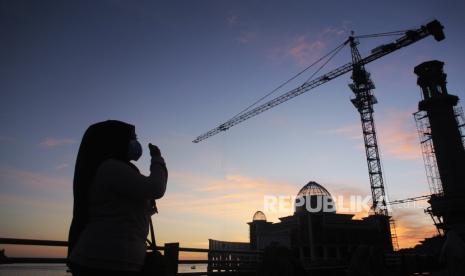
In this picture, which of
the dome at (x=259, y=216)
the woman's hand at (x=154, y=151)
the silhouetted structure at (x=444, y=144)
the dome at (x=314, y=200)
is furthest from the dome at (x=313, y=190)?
the woman's hand at (x=154, y=151)

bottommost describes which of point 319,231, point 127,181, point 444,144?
point 127,181

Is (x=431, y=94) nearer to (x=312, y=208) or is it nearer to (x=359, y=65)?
(x=359, y=65)

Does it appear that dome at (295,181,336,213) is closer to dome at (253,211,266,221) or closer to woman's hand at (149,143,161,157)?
dome at (253,211,266,221)

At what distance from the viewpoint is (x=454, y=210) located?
48344mm

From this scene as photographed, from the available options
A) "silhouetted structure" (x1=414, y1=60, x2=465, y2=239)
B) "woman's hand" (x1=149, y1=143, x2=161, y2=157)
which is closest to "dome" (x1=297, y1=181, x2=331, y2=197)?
"silhouetted structure" (x1=414, y1=60, x2=465, y2=239)

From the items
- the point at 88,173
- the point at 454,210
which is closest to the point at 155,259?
the point at 88,173

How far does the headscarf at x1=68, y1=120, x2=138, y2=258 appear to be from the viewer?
94.6 inches

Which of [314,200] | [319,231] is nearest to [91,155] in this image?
[319,231]

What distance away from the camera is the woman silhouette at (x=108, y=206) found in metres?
2.23

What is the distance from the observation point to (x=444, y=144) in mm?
52375

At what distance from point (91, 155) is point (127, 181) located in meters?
0.42

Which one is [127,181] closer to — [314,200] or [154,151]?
[154,151]

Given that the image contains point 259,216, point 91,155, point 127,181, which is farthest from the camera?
point 259,216

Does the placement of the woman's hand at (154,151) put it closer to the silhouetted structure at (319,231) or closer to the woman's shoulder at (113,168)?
the woman's shoulder at (113,168)
